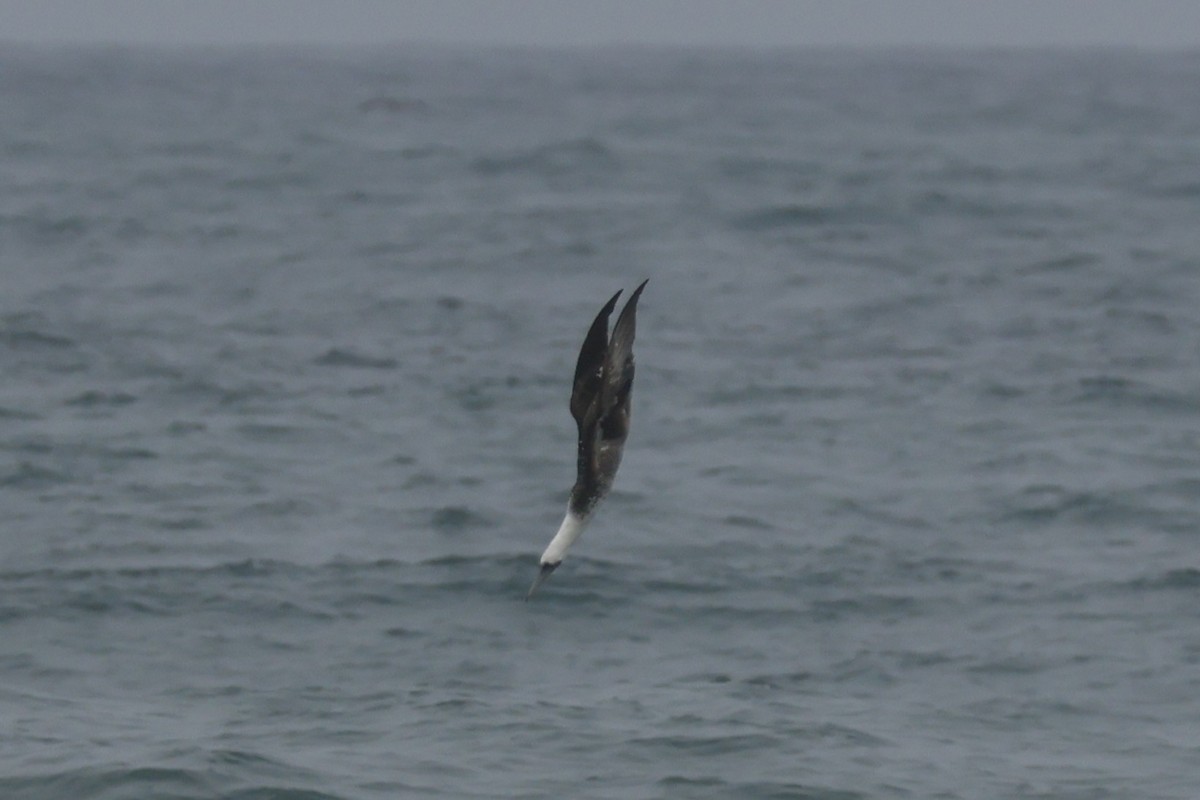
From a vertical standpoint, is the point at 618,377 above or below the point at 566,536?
above

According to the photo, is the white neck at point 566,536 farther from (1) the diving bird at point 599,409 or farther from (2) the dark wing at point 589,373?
(2) the dark wing at point 589,373

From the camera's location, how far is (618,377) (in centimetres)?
912

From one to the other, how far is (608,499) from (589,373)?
11.5m

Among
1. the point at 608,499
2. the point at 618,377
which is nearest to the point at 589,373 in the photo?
the point at 618,377

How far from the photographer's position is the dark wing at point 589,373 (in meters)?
9.02

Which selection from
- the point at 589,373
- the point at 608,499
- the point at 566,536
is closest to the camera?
the point at 589,373

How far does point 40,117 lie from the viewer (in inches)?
2544

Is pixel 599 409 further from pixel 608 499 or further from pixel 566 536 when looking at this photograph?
pixel 608 499

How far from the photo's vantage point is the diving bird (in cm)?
905

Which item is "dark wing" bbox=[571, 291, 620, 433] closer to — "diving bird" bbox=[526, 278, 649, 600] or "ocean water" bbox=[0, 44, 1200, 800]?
"diving bird" bbox=[526, 278, 649, 600]

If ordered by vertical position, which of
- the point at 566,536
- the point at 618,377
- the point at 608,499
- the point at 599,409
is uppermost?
the point at 618,377

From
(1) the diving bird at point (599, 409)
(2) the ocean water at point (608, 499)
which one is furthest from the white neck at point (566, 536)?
(2) the ocean water at point (608, 499)

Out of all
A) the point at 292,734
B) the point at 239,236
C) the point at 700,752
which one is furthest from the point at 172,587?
the point at 239,236

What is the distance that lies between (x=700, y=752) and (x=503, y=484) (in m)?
7.41
